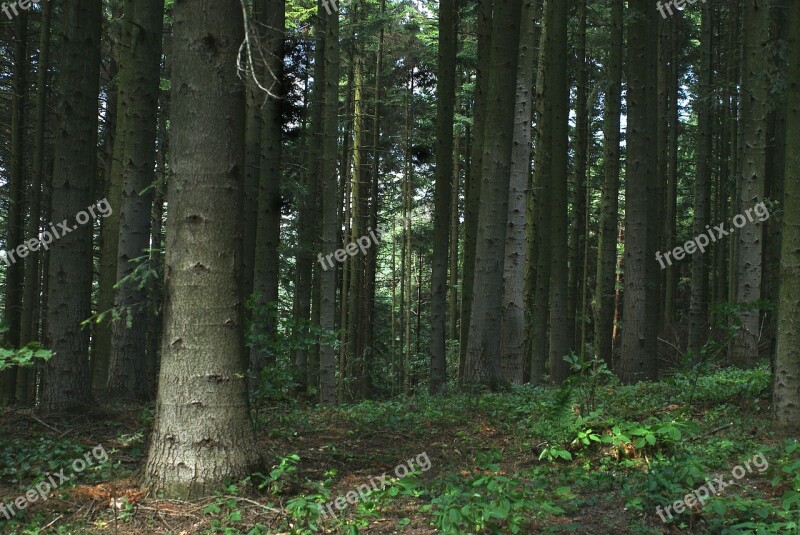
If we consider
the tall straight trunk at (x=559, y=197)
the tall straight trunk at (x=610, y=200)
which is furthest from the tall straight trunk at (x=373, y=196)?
the tall straight trunk at (x=610, y=200)

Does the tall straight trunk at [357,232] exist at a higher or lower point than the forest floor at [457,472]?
higher

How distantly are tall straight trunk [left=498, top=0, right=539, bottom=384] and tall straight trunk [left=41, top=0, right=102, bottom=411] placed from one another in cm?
652

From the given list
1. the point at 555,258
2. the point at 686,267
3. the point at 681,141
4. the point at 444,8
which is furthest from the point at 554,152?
the point at 686,267

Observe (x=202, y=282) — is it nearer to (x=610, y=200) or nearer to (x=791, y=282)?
(x=791, y=282)

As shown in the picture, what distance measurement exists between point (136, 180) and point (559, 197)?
8757 mm

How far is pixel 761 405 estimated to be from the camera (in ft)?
23.4

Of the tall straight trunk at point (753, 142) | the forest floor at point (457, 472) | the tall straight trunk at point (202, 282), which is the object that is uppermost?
the tall straight trunk at point (753, 142)

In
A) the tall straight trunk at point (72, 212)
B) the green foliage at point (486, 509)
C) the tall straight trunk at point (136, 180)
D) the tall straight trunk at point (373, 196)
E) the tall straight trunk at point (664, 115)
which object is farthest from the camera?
the tall straight trunk at point (373, 196)

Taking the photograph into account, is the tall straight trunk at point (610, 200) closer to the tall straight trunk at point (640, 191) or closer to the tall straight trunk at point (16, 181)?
the tall straight trunk at point (640, 191)

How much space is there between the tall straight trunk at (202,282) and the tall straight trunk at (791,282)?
4974 millimetres

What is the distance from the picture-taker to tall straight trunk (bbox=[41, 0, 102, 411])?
22.5 feet

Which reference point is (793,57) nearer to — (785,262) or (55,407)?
(785,262)

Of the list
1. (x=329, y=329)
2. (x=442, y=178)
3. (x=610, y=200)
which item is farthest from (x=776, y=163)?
(x=329, y=329)

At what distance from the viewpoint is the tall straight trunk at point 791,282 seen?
5.94 m
